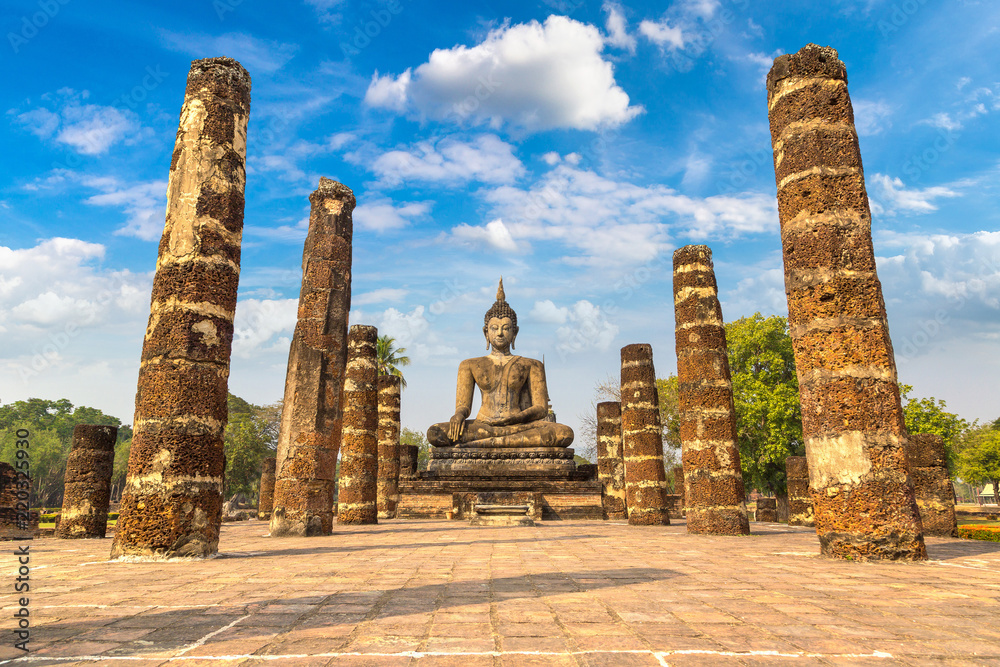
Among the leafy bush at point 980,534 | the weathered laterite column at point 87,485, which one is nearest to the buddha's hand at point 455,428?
the weathered laterite column at point 87,485

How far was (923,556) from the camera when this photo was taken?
675 centimetres

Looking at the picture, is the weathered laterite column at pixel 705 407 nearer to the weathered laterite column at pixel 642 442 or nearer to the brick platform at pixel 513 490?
the weathered laterite column at pixel 642 442

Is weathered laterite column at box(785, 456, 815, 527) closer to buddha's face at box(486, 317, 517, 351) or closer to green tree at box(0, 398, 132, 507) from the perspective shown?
buddha's face at box(486, 317, 517, 351)

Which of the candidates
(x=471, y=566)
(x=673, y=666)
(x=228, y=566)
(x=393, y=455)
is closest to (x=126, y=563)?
(x=228, y=566)

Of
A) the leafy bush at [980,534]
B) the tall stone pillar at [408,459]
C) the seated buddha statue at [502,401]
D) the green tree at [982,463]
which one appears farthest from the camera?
the green tree at [982,463]

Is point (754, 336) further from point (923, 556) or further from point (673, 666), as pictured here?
point (673, 666)

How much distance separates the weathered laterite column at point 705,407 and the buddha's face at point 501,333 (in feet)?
34.8

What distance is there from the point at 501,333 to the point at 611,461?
5981mm

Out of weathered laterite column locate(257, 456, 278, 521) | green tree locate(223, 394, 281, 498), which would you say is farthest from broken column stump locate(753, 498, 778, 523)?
green tree locate(223, 394, 281, 498)

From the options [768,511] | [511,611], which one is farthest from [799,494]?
[511,611]

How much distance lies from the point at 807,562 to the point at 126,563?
7296 mm

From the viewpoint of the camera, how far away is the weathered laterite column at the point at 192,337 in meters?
6.95

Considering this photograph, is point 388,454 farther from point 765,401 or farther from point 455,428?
point 765,401

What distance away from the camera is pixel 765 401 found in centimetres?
2661
